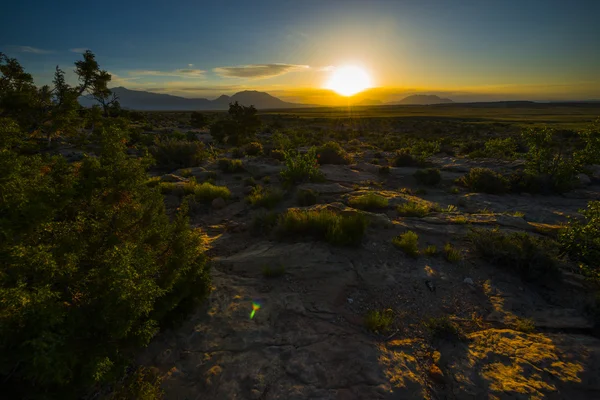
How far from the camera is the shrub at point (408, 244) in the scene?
6.62m

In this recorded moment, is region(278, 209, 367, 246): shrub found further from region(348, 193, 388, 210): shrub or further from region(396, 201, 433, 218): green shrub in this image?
region(396, 201, 433, 218): green shrub

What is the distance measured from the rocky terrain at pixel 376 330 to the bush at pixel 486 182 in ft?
14.4

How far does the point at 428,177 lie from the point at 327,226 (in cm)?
912

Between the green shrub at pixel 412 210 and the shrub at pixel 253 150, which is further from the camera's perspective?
the shrub at pixel 253 150

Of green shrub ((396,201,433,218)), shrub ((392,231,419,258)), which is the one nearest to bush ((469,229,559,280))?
shrub ((392,231,419,258))

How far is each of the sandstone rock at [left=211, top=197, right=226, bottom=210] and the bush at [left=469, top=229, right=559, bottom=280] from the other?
8001mm

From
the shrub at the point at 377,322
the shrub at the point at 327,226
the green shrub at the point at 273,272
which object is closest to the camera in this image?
the shrub at the point at 377,322

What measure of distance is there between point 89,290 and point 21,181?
1.38 m

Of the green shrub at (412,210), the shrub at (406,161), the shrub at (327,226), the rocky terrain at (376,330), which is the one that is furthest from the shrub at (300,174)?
the shrub at (406,161)

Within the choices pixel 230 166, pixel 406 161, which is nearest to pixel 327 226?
pixel 230 166

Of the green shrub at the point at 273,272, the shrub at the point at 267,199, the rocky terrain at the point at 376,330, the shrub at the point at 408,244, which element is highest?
the shrub at the point at 267,199

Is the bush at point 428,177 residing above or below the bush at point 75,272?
below

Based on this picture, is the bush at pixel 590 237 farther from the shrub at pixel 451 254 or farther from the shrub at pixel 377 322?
the shrub at pixel 377 322

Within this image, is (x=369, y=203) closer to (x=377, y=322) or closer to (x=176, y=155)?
(x=377, y=322)
